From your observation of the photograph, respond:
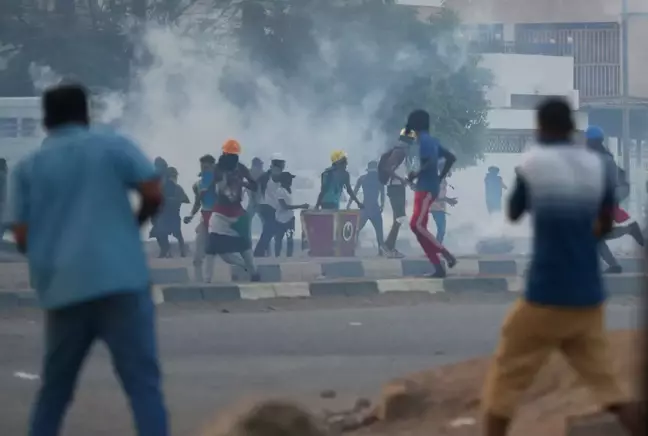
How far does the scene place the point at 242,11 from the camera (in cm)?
2892

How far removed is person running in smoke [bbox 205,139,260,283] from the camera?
13.6 m

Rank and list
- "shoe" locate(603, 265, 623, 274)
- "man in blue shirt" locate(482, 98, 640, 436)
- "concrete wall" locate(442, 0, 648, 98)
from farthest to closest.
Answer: "concrete wall" locate(442, 0, 648, 98) < "shoe" locate(603, 265, 623, 274) < "man in blue shirt" locate(482, 98, 640, 436)

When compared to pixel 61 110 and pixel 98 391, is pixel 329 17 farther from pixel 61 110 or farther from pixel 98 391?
pixel 61 110

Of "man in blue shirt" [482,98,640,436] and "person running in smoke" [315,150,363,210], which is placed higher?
"man in blue shirt" [482,98,640,436]

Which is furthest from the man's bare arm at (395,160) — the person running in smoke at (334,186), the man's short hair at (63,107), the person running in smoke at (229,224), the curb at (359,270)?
the man's short hair at (63,107)

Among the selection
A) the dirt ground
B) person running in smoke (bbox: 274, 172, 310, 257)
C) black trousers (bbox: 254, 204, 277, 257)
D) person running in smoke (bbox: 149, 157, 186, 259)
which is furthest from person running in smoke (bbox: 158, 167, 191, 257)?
the dirt ground

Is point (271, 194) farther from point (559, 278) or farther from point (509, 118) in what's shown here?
point (509, 118)

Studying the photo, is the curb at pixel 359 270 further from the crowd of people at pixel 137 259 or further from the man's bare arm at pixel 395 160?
the crowd of people at pixel 137 259

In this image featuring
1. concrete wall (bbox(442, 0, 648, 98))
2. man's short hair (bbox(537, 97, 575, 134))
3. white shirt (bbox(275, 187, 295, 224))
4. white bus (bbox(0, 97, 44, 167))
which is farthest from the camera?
concrete wall (bbox(442, 0, 648, 98))

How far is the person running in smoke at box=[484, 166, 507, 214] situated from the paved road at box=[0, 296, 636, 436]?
1524 centimetres

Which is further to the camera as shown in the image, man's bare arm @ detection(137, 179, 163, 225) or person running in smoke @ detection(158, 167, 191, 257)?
person running in smoke @ detection(158, 167, 191, 257)

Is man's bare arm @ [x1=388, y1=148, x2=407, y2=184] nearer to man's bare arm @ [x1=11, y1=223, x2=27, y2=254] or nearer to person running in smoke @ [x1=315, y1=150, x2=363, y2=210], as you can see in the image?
person running in smoke @ [x1=315, y1=150, x2=363, y2=210]

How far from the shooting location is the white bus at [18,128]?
24609 millimetres

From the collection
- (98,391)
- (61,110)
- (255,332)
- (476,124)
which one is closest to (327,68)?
(476,124)
